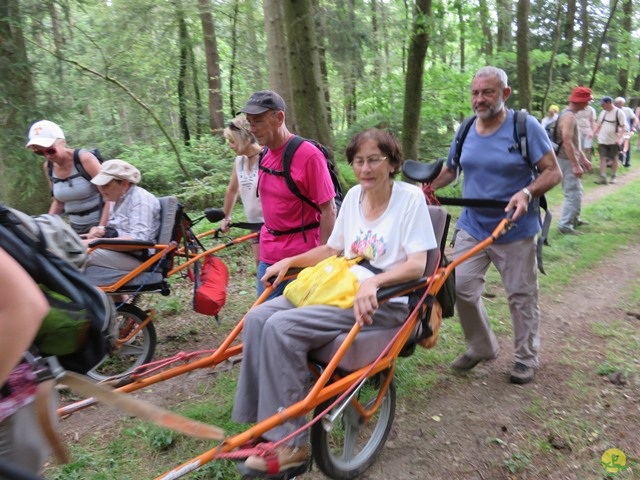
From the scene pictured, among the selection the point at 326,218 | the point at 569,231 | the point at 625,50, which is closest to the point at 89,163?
the point at 326,218

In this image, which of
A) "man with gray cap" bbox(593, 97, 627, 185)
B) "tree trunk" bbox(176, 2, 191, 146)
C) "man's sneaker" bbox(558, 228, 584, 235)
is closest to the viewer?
"man's sneaker" bbox(558, 228, 584, 235)

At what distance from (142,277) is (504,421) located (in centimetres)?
308

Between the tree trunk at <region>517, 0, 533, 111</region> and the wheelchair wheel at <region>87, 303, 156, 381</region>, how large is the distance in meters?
11.9

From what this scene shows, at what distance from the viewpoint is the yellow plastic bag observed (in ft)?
9.16

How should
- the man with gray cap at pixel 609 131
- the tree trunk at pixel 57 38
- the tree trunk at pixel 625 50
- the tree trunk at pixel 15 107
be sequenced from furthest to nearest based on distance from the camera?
1. the tree trunk at pixel 625 50
2. the man with gray cap at pixel 609 131
3. the tree trunk at pixel 57 38
4. the tree trunk at pixel 15 107

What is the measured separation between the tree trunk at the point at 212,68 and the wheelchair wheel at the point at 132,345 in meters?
10.9

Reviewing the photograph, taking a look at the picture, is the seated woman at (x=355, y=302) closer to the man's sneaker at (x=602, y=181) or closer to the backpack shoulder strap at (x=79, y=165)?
the backpack shoulder strap at (x=79, y=165)

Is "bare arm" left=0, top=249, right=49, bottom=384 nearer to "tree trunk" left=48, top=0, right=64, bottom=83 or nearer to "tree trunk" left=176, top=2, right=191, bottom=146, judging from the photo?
"tree trunk" left=48, top=0, right=64, bottom=83

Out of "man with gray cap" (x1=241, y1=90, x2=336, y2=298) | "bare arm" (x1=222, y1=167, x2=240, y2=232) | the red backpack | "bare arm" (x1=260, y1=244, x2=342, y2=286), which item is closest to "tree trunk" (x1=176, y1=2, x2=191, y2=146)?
"bare arm" (x1=222, y1=167, x2=240, y2=232)

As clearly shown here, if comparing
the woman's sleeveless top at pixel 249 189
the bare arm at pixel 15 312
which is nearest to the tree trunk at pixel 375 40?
the woman's sleeveless top at pixel 249 189

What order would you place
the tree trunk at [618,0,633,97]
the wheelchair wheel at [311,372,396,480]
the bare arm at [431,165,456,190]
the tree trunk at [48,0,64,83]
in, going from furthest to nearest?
1. the tree trunk at [618,0,633,97]
2. the tree trunk at [48,0,64,83]
3. the bare arm at [431,165,456,190]
4. the wheelchair wheel at [311,372,396,480]

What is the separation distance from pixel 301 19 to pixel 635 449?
21.0 ft

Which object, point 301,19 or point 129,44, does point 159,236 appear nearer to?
point 301,19

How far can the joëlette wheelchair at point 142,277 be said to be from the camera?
13.9ft
